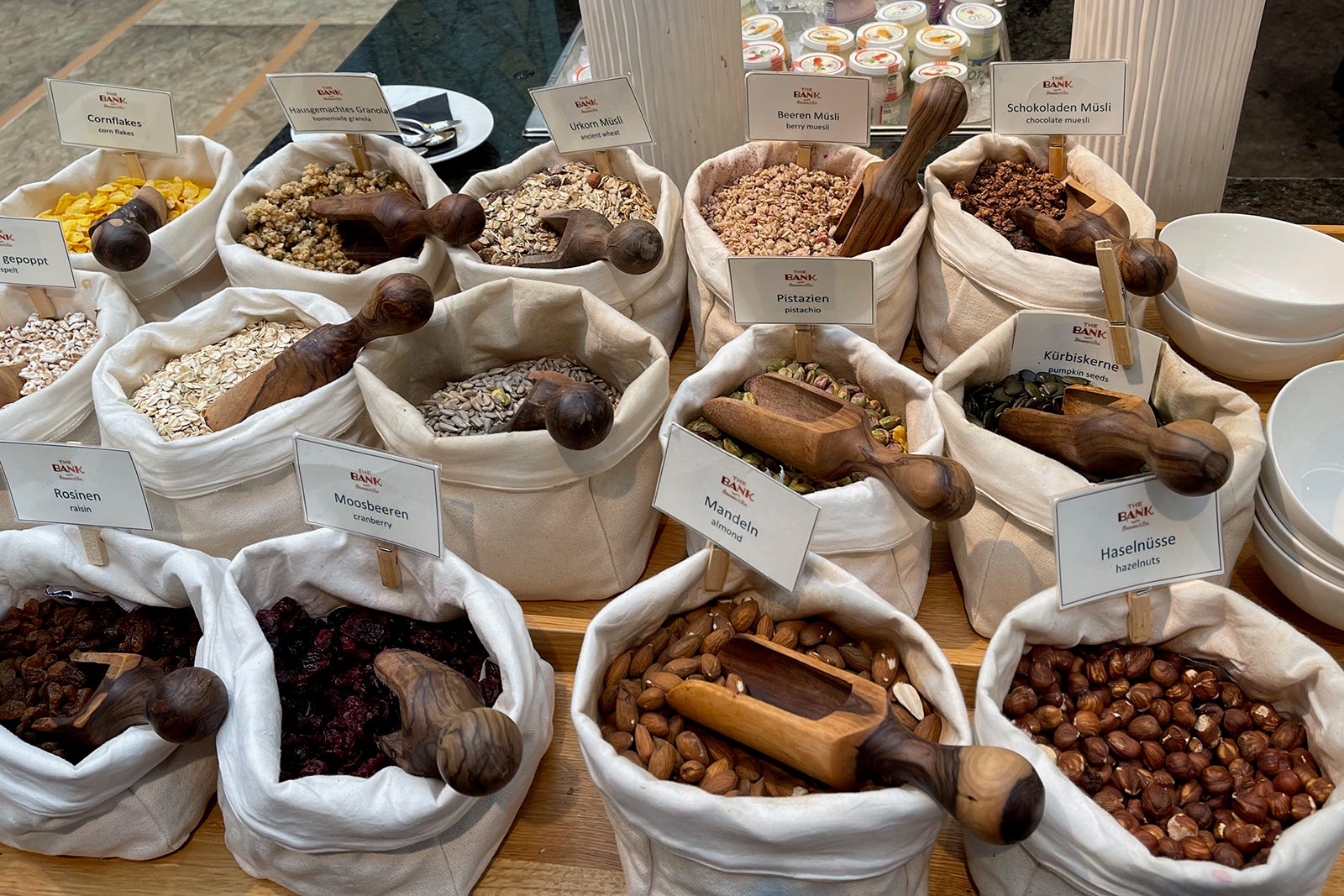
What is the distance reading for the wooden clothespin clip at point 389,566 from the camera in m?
1.33

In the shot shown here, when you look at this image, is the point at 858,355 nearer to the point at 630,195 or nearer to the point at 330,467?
the point at 630,195

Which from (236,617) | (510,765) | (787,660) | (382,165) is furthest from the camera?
(382,165)

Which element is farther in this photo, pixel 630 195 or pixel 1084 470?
pixel 630 195

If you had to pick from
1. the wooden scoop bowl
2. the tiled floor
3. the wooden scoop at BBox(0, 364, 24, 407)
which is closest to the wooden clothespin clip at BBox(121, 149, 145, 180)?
the wooden scoop bowl

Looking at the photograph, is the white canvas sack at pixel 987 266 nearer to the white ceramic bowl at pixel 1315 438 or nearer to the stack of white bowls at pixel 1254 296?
the stack of white bowls at pixel 1254 296

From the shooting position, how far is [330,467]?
4.24 feet

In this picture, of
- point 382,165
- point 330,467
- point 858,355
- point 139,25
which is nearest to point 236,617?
point 330,467

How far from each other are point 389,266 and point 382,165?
39 cm

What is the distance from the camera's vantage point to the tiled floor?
310cm

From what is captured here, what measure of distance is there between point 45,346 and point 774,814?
1.40 meters

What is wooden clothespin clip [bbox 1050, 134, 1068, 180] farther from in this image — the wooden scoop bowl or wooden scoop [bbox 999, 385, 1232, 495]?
the wooden scoop bowl

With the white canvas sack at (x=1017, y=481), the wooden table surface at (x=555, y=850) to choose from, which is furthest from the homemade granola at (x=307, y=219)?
the white canvas sack at (x=1017, y=481)

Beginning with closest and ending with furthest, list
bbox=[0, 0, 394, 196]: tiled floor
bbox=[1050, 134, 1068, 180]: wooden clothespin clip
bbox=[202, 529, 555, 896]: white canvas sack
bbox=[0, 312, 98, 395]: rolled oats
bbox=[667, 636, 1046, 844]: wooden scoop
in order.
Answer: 1. bbox=[667, 636, 1046, 844]: wooden scoop
2. bbox=[202, 529, 555, 896]: white canvas sack
3. bbox=[0, 312, 98, 395]: rolled oats
4. bbox=[1050, 134, 1068, 180]: wooden clothespin clip
5. bbox=[0, 0, 394, 196]: tiled floor

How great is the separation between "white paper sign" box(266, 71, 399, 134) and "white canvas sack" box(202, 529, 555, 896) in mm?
871
